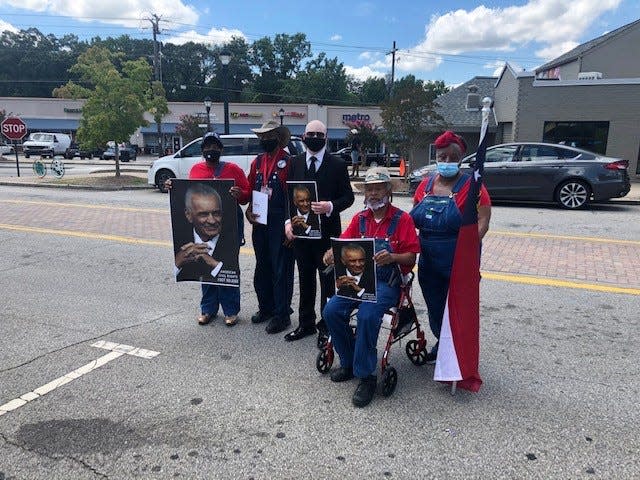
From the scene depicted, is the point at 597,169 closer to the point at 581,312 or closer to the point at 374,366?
the point at 581,312

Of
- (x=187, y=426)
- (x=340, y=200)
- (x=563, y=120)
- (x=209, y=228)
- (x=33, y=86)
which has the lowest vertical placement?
(x=187, y=426)

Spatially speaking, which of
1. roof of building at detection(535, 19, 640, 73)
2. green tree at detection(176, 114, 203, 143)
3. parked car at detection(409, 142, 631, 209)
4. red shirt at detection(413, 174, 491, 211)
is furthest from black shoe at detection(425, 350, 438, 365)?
green tree at detection(176, 114, 203, 143)

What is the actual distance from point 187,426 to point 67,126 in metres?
57.1

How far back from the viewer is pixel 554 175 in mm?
12555

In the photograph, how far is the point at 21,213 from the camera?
11.8 meters

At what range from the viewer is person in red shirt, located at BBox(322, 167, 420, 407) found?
339 centimetres

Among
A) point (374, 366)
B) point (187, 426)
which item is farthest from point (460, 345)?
point (187, 426)

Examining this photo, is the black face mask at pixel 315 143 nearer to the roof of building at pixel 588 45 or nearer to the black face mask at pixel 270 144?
the black face mask at pixel 270 144

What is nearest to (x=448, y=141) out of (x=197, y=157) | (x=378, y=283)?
(x=378, y=283)

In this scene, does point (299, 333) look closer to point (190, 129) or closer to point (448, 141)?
point (448, 141)

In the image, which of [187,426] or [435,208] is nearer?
[187,426]

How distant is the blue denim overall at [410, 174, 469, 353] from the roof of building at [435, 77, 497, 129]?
69.4 ft

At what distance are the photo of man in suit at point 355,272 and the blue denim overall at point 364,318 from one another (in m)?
0.07

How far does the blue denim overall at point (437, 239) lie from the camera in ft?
11.2
